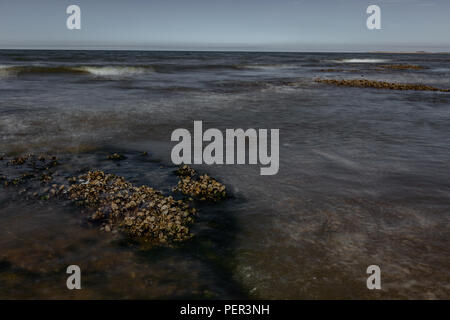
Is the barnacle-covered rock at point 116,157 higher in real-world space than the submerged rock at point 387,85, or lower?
lower

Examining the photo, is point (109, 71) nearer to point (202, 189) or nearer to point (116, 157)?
point (116, 157)

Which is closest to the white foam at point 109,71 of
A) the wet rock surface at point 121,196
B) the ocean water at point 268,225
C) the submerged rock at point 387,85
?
the submerged rock at point 387,85

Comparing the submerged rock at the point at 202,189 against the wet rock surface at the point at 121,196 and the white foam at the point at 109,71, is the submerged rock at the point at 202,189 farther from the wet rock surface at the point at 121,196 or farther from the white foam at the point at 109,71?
the white foam at the point at 109,71

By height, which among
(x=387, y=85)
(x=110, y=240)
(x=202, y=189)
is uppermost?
(x=387, y=85)

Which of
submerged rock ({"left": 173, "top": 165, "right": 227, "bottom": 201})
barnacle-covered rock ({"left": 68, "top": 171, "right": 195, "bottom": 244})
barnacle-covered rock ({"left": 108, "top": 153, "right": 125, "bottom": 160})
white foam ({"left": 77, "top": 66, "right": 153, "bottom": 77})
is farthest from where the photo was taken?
white foam ({"left": 77, "top": 66, "right": 153, "bottom": 77})

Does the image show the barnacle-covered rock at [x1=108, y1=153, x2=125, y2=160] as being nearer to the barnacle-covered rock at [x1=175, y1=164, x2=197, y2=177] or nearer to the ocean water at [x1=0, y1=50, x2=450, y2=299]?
the ocean water at [x1=0, y1=50, x2=450, y2=299]

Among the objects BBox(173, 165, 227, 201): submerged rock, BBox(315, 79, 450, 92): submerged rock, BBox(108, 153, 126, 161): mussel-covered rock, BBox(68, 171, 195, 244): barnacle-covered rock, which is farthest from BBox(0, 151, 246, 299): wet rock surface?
BBox(315, 79, 450, 92): submerged rock

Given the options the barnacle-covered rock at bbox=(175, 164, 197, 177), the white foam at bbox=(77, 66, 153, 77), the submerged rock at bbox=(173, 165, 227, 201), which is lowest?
the submerged rock at bbox=(173, 165, 227, 201)

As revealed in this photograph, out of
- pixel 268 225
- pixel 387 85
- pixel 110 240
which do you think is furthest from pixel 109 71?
pixel 268 225

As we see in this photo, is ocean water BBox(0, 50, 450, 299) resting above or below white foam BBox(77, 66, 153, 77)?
below

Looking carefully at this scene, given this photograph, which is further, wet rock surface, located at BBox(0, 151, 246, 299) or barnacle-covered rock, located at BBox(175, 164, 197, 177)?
barnacle-covered rock, located at BBox(175, 164, 197, 177)

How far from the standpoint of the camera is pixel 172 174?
1002 cm

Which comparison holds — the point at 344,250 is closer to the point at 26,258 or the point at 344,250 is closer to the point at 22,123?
the point at 26,258
